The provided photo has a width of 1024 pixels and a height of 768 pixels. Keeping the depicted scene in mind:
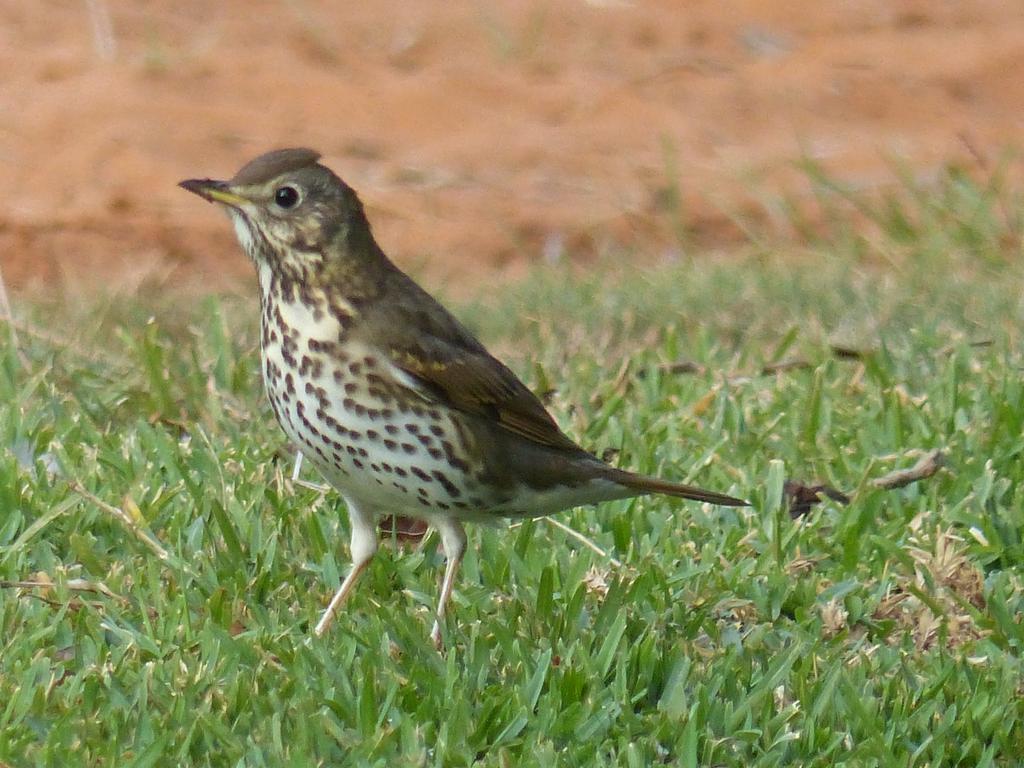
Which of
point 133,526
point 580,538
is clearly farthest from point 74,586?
point 580,538

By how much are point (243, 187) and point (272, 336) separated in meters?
0.37

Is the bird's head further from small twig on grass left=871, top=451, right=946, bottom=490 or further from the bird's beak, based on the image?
small twig on grass left=871, top=451, right=946, bottom=490

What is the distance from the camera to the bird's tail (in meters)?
4.87

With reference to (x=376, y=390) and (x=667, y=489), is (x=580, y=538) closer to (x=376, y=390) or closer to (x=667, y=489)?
(x=667, y=489)

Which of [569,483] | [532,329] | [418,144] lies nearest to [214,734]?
[569,483]

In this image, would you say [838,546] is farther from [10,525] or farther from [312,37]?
[312,37]

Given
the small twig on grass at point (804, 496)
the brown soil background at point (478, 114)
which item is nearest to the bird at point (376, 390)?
the small twig on grass at point (804, 496)

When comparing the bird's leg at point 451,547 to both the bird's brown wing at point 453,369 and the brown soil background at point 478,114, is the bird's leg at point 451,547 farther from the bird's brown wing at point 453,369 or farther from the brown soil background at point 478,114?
the brown soil background at point 478,114

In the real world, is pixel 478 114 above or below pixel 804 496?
above

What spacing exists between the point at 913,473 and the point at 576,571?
1306 mm

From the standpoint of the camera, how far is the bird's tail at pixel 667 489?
4.87m

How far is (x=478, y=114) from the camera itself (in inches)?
422

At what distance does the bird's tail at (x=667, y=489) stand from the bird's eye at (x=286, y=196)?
1.05 m

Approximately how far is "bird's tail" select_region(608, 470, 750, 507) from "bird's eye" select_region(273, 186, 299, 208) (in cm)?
105
